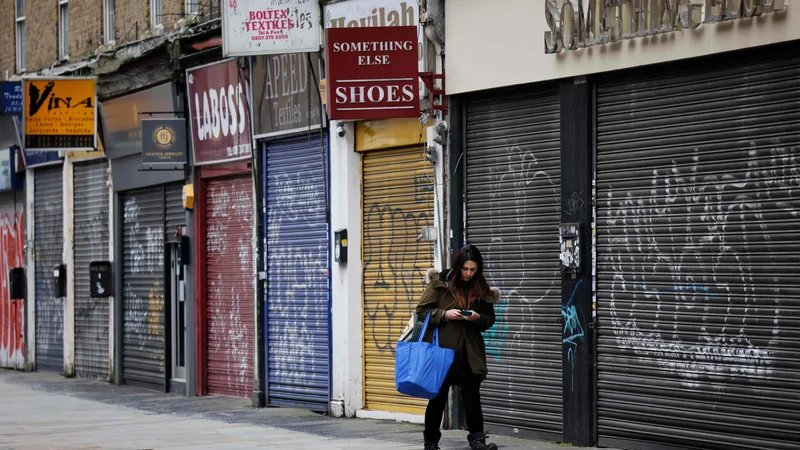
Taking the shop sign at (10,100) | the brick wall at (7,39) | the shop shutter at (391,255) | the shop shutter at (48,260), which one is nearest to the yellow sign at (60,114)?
the shop sign at (10,100)

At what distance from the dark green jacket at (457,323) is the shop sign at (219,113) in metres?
7.65

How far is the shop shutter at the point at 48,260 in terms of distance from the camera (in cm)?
2461

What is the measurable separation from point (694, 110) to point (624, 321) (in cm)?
203

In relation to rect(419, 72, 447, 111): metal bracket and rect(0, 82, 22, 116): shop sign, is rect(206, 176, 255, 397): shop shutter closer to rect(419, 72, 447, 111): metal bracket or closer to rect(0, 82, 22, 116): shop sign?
rect(419, 72, 447, 111): metal bracket

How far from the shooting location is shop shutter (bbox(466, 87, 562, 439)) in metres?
13.1

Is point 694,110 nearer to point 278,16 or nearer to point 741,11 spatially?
point 741,11

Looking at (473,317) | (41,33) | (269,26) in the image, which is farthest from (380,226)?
(41,33)

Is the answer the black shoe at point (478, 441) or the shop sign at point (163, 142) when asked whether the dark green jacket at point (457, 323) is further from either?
the shop sign at point (163, 142)

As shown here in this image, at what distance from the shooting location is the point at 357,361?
15922mm

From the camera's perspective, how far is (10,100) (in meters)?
23.7

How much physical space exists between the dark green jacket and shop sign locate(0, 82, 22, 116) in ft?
47.4

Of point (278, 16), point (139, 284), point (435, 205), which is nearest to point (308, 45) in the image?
point (278, 16)

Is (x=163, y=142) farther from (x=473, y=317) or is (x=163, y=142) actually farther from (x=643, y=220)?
(x=473, y=317)

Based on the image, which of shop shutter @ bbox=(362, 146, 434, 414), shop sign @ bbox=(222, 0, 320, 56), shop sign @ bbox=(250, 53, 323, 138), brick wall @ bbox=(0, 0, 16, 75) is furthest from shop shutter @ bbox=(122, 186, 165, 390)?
brick wall @ bbox=(0, 0, 16, 75)
